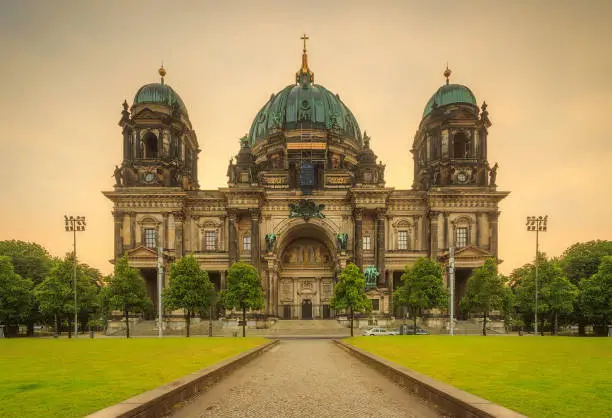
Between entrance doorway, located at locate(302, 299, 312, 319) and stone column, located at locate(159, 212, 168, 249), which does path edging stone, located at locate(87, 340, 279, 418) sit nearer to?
stone column, located at locate(159, 212, 168, 249)

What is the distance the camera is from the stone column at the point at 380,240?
64.3 metres

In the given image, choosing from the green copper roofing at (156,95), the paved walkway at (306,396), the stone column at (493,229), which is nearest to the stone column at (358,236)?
the stone column at (493,229)

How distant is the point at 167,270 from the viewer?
64.2 meters

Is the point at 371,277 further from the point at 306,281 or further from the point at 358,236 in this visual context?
the point at 306,281

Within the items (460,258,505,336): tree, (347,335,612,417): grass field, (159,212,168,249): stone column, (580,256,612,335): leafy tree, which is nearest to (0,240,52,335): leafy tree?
(159,212,168,249): stone column

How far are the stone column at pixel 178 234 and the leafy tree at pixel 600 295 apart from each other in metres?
48.3

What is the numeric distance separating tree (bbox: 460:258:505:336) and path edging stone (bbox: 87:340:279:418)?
39.2 metres

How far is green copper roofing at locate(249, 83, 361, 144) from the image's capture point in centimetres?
7856

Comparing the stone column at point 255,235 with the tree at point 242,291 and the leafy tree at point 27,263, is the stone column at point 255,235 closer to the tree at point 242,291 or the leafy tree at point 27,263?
the tree at point 242,291

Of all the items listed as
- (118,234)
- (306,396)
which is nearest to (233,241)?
(118,234)

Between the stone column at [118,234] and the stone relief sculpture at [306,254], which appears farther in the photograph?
the stone relief sculpture at [306,254]

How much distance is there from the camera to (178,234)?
6506 cm

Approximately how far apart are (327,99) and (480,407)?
3021 inches

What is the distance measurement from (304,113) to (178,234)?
27959 mm
